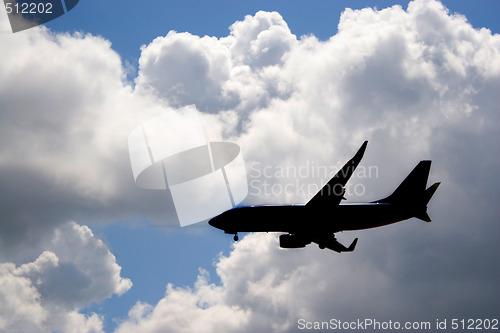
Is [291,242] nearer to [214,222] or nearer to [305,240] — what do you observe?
[305,240]

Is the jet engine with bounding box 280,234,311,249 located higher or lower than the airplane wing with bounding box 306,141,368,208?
lower

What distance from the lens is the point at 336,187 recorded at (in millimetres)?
55656

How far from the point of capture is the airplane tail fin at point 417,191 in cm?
6200

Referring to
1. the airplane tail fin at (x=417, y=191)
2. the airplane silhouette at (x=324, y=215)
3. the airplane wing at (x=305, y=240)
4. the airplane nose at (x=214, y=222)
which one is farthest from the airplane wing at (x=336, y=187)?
the airplane nose at (x=214, y=222)

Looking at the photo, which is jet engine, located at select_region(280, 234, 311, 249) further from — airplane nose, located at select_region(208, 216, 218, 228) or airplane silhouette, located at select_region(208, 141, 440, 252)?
airplane nose, located at select_region(208, 216, 218, 228)

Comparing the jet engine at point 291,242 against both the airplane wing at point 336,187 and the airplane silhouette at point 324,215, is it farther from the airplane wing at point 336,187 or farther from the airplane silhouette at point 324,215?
the airplane wing at point 336,187

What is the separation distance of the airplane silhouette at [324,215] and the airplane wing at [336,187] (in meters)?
0.13

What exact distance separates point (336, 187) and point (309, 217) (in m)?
6.76

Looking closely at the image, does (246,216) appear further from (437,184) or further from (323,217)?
(437,184)

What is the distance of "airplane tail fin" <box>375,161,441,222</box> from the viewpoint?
6200 centimetres

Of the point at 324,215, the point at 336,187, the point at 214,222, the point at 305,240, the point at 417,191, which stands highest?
the point at 417,191

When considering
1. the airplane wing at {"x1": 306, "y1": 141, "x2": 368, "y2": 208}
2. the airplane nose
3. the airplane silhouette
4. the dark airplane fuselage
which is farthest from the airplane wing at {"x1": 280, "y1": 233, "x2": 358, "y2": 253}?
the airplane nose

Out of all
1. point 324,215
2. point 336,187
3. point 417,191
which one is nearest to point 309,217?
point 324,215

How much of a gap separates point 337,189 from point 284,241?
12.9m
